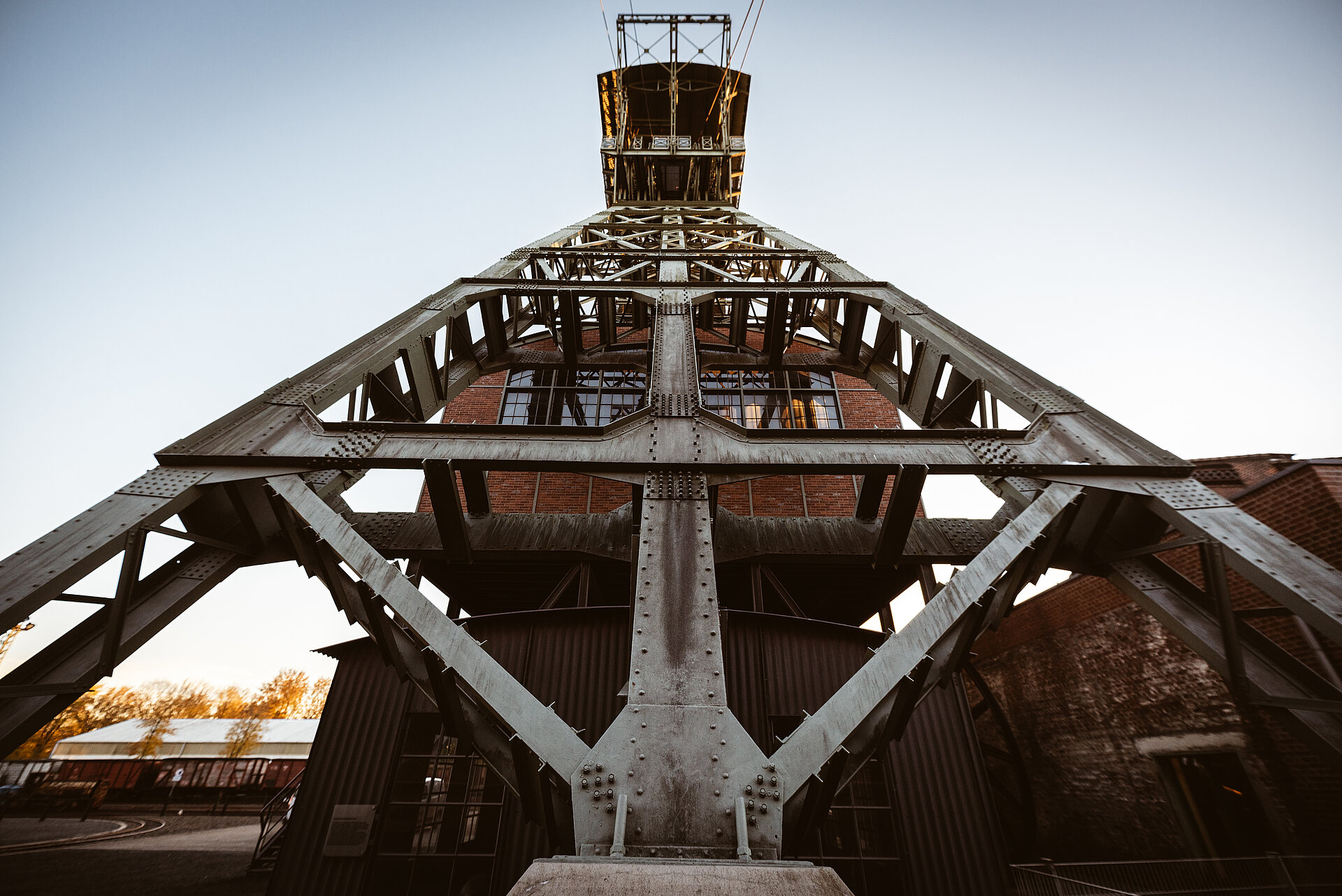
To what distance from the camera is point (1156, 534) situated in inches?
181

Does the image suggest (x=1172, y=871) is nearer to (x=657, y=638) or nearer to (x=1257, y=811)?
(x=1257, y=811)

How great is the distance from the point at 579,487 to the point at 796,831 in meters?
9.49

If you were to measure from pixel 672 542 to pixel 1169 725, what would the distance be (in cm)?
1194

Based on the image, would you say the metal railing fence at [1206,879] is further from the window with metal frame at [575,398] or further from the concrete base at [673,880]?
the window with metal frame at [575,398]

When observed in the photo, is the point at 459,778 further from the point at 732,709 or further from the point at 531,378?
the point at 531,378

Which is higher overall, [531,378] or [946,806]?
[531,378]

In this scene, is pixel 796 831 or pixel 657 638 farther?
pixel 657 638

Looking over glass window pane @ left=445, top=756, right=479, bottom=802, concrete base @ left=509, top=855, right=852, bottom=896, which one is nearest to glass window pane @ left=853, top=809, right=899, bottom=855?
glass window pane @ left=445, top=756, right=479, bottom=802

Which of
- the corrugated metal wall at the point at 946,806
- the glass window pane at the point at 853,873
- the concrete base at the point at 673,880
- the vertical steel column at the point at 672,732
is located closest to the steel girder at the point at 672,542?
the vertical steel column at the point at 672,732

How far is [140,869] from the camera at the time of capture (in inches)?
379

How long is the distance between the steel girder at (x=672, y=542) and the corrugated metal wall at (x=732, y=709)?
5.05 ft

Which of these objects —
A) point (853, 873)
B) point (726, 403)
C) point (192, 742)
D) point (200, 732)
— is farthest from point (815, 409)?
point (200, 732)

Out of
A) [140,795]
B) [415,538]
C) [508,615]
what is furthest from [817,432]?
[140,795]

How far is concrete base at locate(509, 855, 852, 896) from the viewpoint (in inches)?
86.0
